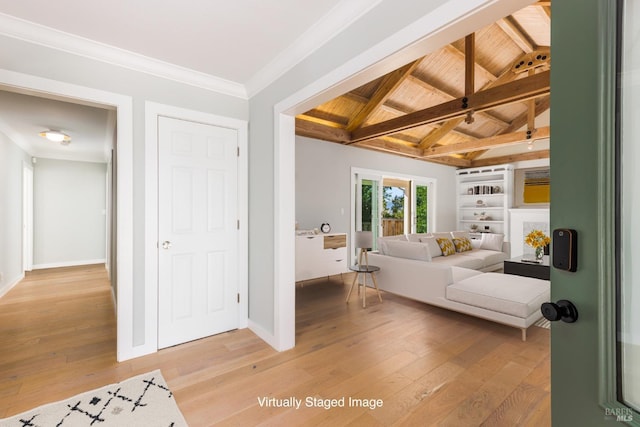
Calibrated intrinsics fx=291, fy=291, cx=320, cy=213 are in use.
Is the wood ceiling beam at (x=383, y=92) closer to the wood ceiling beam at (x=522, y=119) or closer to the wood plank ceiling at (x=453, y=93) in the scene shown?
the wood plank ceiling at (x=453, y=93)

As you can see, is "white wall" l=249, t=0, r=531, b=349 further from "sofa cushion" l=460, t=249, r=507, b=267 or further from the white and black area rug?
"sofa cushion" l=460, t=249, r=507, b=267

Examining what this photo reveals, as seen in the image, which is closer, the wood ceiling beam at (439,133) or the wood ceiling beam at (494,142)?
the wood ceiling beam at (494,142)

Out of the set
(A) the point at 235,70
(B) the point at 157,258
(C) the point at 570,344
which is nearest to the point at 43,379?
(B) the point at 157,258

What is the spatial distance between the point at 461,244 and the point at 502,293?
265cm

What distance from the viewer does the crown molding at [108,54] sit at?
205cm

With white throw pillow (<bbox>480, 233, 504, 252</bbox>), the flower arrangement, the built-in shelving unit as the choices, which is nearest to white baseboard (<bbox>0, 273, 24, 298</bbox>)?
the flower arrangement

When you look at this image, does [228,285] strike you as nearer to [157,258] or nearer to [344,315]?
[157,258]

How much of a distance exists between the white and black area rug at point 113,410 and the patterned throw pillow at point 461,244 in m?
5.05

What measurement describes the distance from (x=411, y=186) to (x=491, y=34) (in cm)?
359

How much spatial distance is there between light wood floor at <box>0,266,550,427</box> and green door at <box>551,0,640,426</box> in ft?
3.78

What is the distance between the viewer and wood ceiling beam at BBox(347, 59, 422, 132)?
4.55 metres

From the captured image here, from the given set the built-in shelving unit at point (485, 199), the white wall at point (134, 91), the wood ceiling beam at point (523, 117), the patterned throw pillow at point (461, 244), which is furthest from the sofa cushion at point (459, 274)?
the wood ceiling beam at point (523, 117)

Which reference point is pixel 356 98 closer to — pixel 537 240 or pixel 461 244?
pixel 461 244

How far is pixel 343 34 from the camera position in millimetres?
1979
